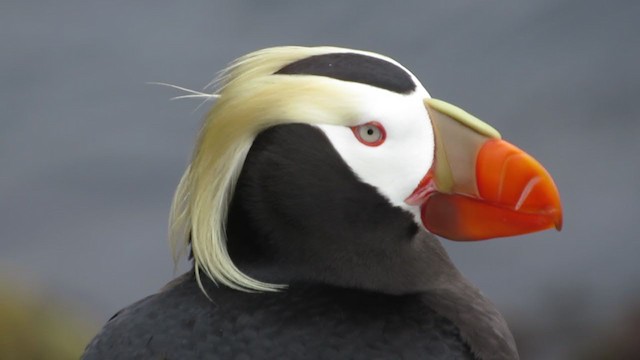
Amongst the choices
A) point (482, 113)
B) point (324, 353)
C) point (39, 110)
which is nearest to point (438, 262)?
point (324, 353)

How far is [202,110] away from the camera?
6309 millimetres

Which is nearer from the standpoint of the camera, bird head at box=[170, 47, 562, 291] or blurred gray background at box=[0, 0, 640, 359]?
bird head at box=[170, 47, 562, 291]

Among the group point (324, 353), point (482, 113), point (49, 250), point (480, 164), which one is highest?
point (480, 164)

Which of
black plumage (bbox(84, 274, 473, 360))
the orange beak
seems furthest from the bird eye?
black plumage (bbox(84, 274, 473, 360))

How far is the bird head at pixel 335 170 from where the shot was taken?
2789 mm

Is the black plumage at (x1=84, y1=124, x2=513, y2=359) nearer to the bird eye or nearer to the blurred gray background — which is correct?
the bird eye

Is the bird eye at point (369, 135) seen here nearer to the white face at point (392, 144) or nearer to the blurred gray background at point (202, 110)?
the white face at point (392, 144)

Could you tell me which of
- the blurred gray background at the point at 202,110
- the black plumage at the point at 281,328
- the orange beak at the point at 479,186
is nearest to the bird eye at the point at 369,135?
the orange beak at the point at 479,186

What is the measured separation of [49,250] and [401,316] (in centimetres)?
379

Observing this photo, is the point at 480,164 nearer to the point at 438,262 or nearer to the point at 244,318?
the point at 438,262

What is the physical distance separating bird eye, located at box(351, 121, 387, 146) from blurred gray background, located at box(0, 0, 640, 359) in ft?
11.4

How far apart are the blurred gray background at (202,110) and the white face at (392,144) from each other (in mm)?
3409

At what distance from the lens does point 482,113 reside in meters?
6.54

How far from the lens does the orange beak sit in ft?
9.21
